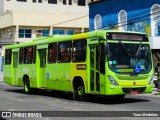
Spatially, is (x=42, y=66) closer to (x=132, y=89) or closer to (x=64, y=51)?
(x=64, y=51)

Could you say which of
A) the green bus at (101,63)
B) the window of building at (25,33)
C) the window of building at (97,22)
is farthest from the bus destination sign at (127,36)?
the window of building at (25,33)

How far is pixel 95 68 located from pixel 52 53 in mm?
4019

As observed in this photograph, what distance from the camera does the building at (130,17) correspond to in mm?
35438

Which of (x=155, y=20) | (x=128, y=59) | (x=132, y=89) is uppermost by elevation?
(x=155, y=20)

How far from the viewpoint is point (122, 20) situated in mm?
39906

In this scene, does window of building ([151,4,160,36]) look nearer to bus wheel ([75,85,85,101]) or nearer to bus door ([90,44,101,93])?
bus wheel ([75,85,85,101])

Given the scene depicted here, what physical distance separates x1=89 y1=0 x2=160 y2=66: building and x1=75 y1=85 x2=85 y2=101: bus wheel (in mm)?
16528

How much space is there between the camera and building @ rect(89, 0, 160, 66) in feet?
116

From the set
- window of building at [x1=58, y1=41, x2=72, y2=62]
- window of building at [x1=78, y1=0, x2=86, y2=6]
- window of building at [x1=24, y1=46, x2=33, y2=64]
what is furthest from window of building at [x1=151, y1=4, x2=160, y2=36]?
window of building at [x1=78, y1=0, x2=86, y2=6]

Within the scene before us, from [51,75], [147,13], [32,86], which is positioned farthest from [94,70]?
[147,13]

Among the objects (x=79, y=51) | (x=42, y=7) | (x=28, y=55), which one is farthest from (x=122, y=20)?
(x=42, y=7)

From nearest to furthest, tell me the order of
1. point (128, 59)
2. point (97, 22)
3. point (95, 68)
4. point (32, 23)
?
point (128, 59)
point (95, 68)
point (97, 22)
point (32, 23)

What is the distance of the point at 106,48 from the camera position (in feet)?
52.5

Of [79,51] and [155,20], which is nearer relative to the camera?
[79,51]
